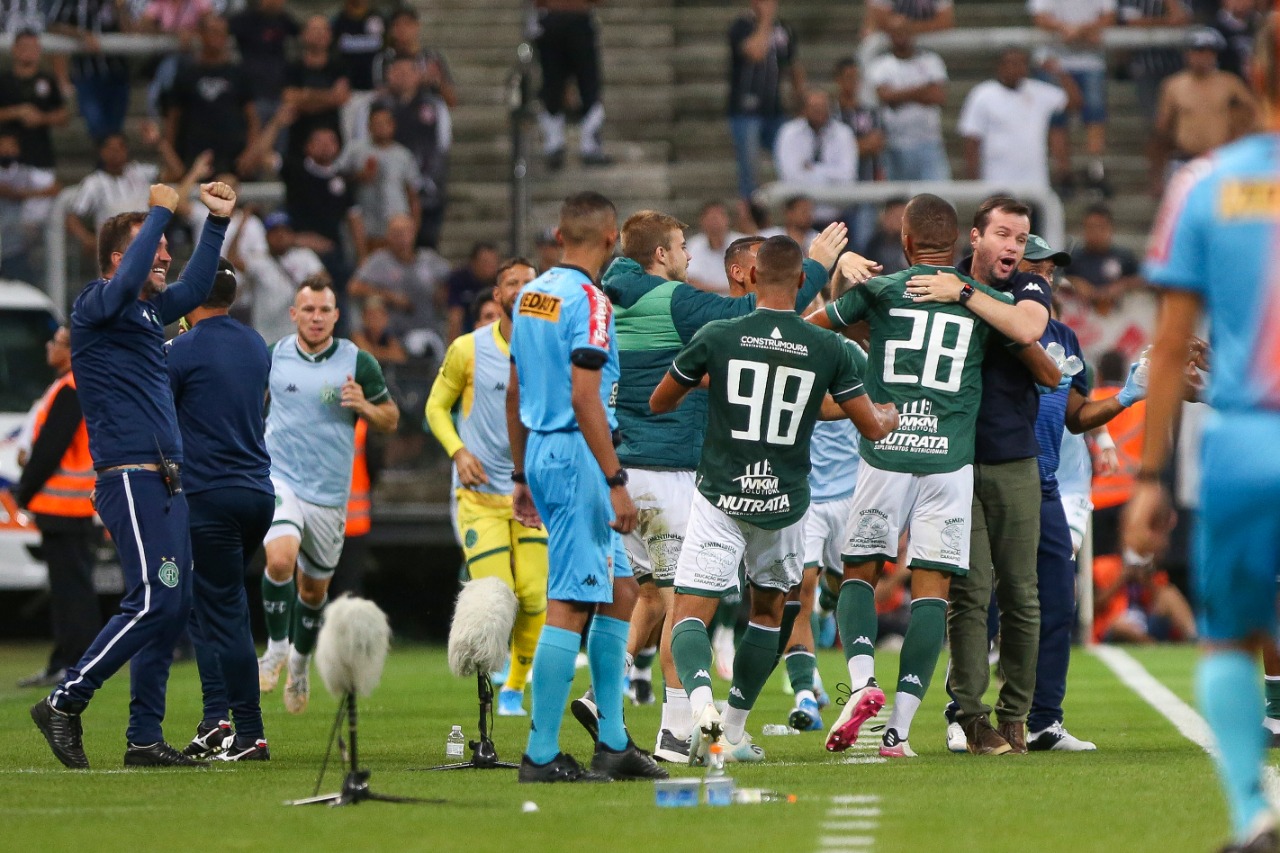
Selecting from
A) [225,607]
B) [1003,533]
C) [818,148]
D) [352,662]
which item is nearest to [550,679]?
[352,662]

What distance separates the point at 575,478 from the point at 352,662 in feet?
3.94

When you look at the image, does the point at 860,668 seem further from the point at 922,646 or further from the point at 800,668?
the point at 800,668

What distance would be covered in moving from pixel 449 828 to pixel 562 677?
1.21 m

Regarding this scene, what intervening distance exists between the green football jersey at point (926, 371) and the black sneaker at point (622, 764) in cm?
190

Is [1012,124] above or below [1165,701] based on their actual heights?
above

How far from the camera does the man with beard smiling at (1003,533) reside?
30.7 feet

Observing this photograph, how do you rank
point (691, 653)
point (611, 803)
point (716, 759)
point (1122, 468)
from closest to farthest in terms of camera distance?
1. point (611, 803)
2. point (716, 759)
3. point (691, 653)
4. point (1122, 468)

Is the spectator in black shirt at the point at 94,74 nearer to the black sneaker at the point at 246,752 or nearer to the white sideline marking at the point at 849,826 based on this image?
the black sneaker at the point at 246,752

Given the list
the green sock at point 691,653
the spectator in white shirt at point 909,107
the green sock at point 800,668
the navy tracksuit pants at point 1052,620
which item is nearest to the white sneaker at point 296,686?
the green sock at point 800,668

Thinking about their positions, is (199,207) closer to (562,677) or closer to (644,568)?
(644,568)

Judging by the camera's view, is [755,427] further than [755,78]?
No

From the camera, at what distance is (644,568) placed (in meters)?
10.6

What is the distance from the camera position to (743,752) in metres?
9.13

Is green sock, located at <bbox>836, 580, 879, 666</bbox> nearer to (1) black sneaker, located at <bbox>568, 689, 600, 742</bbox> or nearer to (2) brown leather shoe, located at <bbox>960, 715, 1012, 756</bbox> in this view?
(2) brown leather shoe, located at <bbox>960, 715, 1012, 756</bbox>
